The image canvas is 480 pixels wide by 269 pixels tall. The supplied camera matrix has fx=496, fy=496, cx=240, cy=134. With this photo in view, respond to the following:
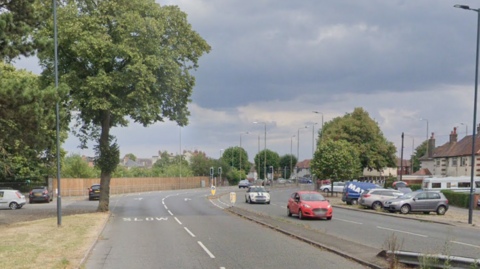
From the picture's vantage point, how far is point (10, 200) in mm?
38531

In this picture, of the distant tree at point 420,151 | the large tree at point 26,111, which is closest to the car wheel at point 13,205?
the large tree at point 26,111

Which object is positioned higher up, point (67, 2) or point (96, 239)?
point (67, 2)

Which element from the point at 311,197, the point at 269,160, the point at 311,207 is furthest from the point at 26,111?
the point at 269,160

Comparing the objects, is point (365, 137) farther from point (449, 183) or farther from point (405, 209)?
point (405, 209)

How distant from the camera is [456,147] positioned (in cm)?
6531

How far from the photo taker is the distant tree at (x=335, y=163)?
51.6m

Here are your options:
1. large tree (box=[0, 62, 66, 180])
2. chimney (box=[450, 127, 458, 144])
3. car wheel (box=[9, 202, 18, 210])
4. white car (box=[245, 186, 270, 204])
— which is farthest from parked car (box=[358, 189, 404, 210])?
chimney (box=[450, 127, 458, 144])

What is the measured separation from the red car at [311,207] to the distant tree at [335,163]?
81.1ft

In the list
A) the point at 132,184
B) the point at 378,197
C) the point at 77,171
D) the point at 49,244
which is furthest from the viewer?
the point at 132,184

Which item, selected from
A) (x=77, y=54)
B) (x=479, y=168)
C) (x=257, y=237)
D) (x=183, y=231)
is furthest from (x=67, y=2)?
(x=479, y=168)

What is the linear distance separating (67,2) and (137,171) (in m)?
80.4

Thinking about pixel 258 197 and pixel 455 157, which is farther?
pixel 455 157

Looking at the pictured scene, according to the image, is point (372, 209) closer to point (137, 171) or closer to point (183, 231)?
point (183, 231)

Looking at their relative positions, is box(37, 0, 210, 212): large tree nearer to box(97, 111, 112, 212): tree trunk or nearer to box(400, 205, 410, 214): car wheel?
box(97, 111, 112, 212): tree trunk
